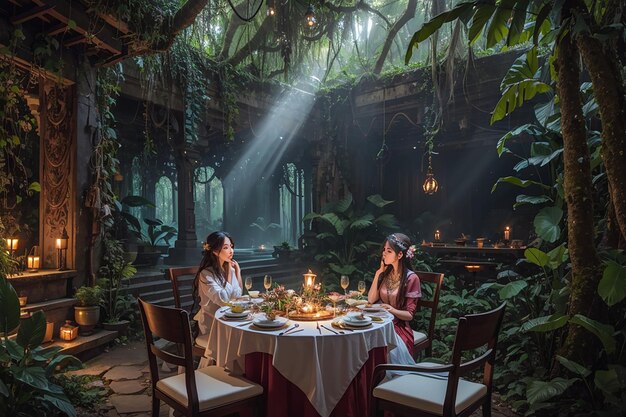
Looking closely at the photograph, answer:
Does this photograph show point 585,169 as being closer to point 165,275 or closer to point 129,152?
point 165,275

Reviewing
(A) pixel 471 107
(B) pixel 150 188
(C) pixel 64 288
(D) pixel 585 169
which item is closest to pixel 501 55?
(A) pixel 471 107

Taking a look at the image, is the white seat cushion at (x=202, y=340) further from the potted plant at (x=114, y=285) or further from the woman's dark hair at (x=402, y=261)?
the potted plant at (x=114, y=285)

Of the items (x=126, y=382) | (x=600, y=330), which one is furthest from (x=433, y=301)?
(x=126, y=382)

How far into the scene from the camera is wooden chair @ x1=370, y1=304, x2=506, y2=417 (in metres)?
2.24

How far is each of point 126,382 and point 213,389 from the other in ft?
6.93

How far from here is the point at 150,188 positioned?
13953 mm

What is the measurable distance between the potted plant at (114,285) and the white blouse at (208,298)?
226 centimetres

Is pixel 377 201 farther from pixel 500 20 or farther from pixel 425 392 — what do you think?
pixel 425 392

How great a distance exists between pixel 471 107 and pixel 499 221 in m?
2.96

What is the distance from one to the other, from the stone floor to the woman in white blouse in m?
0.81

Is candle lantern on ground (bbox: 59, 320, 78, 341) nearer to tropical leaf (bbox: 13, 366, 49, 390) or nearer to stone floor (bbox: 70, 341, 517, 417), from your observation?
stone floor (bbox: 70, 341, 517, 417)

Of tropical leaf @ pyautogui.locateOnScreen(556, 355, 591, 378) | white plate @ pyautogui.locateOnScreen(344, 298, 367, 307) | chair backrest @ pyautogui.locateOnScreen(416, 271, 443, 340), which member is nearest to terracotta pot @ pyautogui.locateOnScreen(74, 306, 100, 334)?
white plate @ pyautogui.locateOnScreen(344, 298, 367, 307)

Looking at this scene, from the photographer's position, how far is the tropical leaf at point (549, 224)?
13.1ft

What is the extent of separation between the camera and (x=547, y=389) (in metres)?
3.05
